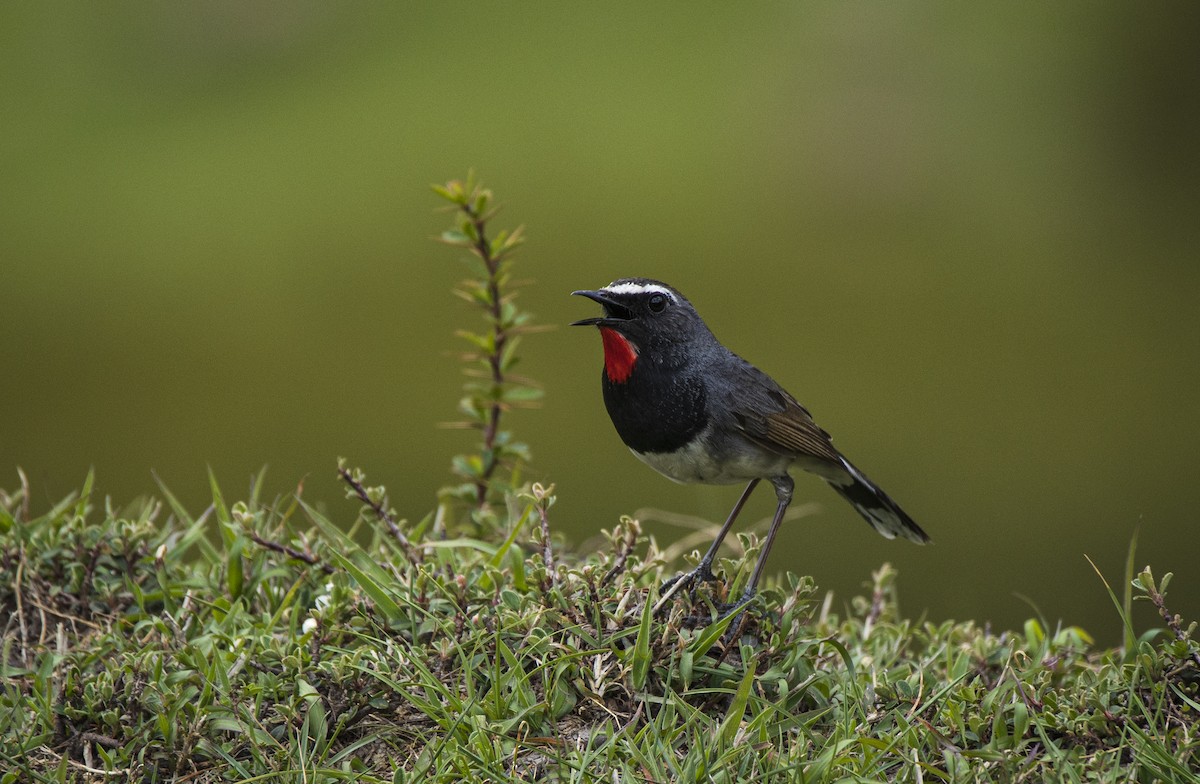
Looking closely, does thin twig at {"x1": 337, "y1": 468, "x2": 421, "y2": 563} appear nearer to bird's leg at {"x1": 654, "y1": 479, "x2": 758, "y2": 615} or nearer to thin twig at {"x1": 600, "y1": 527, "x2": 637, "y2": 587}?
thin twig at {"x1": 600, "y1": 527, "x2": 637, "y2": 587}

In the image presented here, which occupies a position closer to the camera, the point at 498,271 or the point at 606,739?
the point at 606,739

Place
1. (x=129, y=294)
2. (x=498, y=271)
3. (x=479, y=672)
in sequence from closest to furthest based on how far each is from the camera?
(x=479, y=672)
(x=498, y=271)
(x=129, y=294)

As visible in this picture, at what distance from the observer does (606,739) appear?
11.3 feet

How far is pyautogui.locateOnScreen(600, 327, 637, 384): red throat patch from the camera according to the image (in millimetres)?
4246

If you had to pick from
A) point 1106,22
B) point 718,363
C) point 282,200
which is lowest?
point 282,200

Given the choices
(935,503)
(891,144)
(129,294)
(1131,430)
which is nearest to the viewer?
(935,503)

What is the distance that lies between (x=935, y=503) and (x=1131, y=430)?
8.02 ft

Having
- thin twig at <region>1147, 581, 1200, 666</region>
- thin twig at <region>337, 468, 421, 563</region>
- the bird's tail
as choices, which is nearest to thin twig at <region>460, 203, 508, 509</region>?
thin twig at <region>337, 468, 421, 563</region>

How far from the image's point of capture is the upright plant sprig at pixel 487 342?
193 inches

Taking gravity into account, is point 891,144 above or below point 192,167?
above

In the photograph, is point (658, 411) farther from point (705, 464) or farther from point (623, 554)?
point (623, 554)

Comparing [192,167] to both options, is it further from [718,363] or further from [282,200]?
[718,363]

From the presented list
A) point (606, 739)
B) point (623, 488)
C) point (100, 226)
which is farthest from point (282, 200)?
point (606, 739)

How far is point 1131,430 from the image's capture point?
36.1 feet
